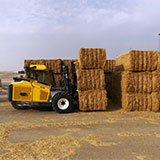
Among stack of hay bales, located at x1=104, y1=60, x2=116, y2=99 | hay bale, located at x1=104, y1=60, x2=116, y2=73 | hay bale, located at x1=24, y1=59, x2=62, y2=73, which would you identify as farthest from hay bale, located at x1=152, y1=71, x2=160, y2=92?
hay bale, located at x1=24, y1=59, x2=62, y2=73

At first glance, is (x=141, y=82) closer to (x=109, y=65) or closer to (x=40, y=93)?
(x=40, y=93)

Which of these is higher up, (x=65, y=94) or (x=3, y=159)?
(x=65, y=94)

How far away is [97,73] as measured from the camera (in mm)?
16484

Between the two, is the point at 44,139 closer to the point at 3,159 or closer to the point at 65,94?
the point at 3,159

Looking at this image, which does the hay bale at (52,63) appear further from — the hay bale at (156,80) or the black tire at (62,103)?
the hay bale at (156,80)

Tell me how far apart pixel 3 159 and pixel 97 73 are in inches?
359

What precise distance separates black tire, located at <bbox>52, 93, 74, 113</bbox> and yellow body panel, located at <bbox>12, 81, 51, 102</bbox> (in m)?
0.49

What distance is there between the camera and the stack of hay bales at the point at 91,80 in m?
16.4

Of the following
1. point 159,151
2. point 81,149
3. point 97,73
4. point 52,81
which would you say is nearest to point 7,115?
point 52,81

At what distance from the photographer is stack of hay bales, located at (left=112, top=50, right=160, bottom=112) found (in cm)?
1620

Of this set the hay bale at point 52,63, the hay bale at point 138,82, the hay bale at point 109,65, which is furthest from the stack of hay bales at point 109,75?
the hay bale at point 138,82

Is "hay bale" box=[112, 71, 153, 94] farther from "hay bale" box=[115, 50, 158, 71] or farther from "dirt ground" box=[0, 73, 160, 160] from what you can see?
"dirt ground" box=[0, 73, 160, 160]

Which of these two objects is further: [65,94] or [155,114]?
[65,94]

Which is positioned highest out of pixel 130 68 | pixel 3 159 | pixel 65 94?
pixel 130 68
